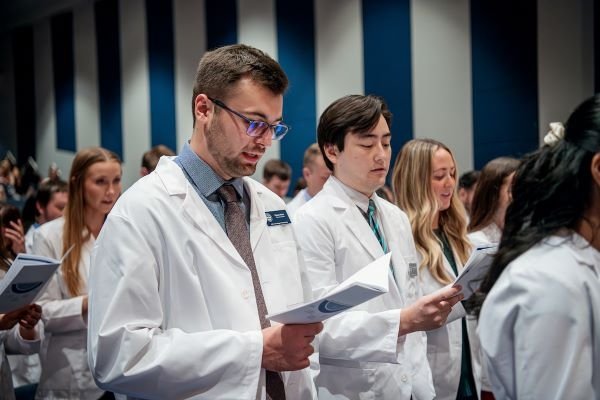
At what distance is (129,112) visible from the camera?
992 cm

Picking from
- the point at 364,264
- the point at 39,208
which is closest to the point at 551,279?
the point at 364,264

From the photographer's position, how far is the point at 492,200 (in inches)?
136

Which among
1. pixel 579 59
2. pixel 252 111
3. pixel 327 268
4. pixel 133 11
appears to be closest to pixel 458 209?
pixel 327 268

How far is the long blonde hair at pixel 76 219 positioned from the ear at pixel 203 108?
4.95 feet

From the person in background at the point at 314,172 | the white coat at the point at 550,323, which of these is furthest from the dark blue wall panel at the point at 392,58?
the white coat at the point at 550,323

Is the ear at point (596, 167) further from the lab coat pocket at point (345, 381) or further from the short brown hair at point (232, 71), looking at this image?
the lab coat pocket at point (345, 381)

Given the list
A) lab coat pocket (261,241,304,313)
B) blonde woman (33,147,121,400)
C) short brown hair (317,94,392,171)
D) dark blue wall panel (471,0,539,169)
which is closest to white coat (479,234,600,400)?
lab coat pocket (261,241,304,313)

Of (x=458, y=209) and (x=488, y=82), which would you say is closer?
(x=458, y=209)

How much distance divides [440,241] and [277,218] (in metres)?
1.30

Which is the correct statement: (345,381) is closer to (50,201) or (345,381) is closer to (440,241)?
(440,241)

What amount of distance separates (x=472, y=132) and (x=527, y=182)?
4.92 m

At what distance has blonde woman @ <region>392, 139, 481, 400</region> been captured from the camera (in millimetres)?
2852

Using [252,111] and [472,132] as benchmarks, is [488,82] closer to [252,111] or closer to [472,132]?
[472,132]

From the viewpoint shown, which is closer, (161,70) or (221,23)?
(221,23)
